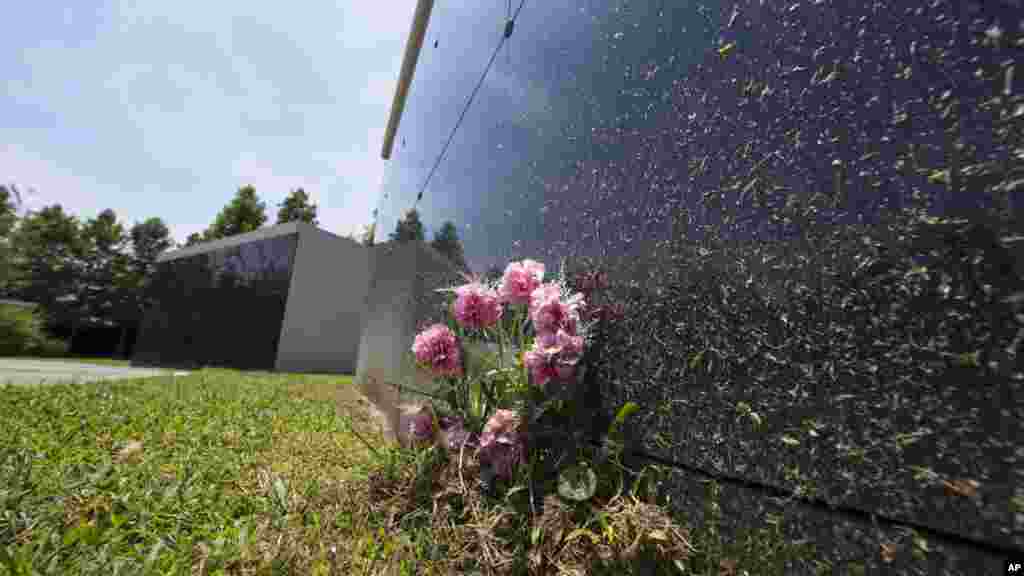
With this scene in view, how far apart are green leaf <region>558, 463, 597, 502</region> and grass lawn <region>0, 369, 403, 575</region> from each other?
0.56 meters

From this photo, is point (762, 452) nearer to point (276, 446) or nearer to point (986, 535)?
point (986, 535)

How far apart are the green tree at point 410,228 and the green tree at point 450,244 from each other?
2.36ft

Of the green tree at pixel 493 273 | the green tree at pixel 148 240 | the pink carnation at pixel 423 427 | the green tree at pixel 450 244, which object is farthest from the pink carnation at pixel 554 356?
the green tree at pixel 148 240

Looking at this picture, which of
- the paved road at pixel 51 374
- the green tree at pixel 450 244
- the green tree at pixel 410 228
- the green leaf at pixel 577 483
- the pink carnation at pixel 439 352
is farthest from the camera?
the paved road at pixel 51 374

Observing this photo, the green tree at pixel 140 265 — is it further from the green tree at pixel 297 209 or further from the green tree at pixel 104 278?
the green tree at pixel 297 209

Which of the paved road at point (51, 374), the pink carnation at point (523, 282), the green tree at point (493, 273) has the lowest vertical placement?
the paved road at point (51, 374)

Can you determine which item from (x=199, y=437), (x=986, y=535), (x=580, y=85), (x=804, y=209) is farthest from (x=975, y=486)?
(x=199, y=437)

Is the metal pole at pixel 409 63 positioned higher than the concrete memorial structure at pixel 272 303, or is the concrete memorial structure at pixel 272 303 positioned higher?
the metal pole at pixel 409 63

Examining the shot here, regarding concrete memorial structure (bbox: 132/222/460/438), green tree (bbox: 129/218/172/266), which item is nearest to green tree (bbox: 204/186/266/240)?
green tree (bbox: 129/218/172/266)

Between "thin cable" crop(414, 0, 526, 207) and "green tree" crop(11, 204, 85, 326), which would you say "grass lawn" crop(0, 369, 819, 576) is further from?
"green tree" crop(11, 204, 85, 326)

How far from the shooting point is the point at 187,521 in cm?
153

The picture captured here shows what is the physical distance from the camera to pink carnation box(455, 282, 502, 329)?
1.45 m

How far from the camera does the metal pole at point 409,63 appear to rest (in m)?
5.67

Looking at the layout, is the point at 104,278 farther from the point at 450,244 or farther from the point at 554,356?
the point at 554,356
